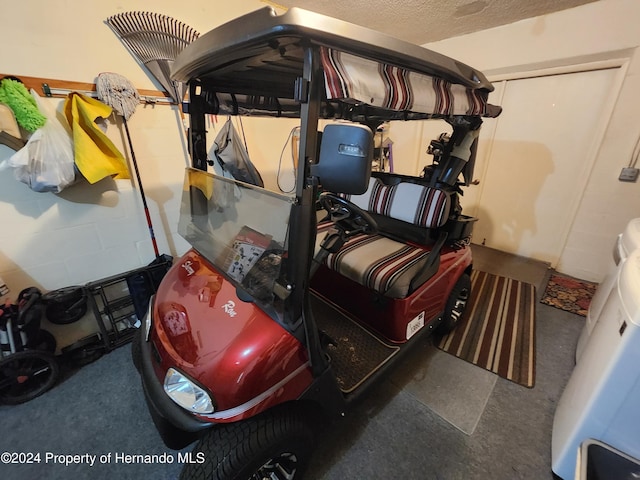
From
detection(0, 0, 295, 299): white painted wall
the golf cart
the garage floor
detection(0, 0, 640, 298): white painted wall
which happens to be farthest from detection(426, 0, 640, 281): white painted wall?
detection(0, 0, 295, 299): white painted wall

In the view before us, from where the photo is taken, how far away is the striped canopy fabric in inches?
31.7

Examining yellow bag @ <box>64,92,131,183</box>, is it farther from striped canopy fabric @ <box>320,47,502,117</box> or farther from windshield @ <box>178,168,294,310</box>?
striped canopy fabric @ <box>320,47,502,117</box>

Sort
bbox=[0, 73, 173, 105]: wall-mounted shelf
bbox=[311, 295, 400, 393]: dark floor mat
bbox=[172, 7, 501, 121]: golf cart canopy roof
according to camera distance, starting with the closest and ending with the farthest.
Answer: bbox=[172, 7, 501, 121]: golf cart canopy roof < bbox=[311, 295, 400, 393]: dark floor mat < bbox=[0, 73, 173, 105]: wall-mounted shelf

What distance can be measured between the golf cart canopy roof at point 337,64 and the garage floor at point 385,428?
153 cm

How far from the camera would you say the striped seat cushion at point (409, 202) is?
5.87 ft

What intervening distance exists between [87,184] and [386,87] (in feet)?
6.76

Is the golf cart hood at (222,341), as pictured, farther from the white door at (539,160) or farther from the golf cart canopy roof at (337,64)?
the white door at (539,160)

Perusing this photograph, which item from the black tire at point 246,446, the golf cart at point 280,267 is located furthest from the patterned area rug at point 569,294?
the black tire at point 246,446

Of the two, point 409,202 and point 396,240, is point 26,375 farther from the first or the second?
point 409,202

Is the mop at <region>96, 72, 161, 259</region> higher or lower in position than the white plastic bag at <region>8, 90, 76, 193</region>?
higher

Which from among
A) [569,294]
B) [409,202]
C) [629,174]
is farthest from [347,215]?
[629,174]

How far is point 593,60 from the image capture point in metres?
2.59

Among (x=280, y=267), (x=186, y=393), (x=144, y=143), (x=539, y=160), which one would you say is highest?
(x=539, y=160)

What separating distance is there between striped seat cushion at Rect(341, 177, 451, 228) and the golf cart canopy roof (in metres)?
0.56
